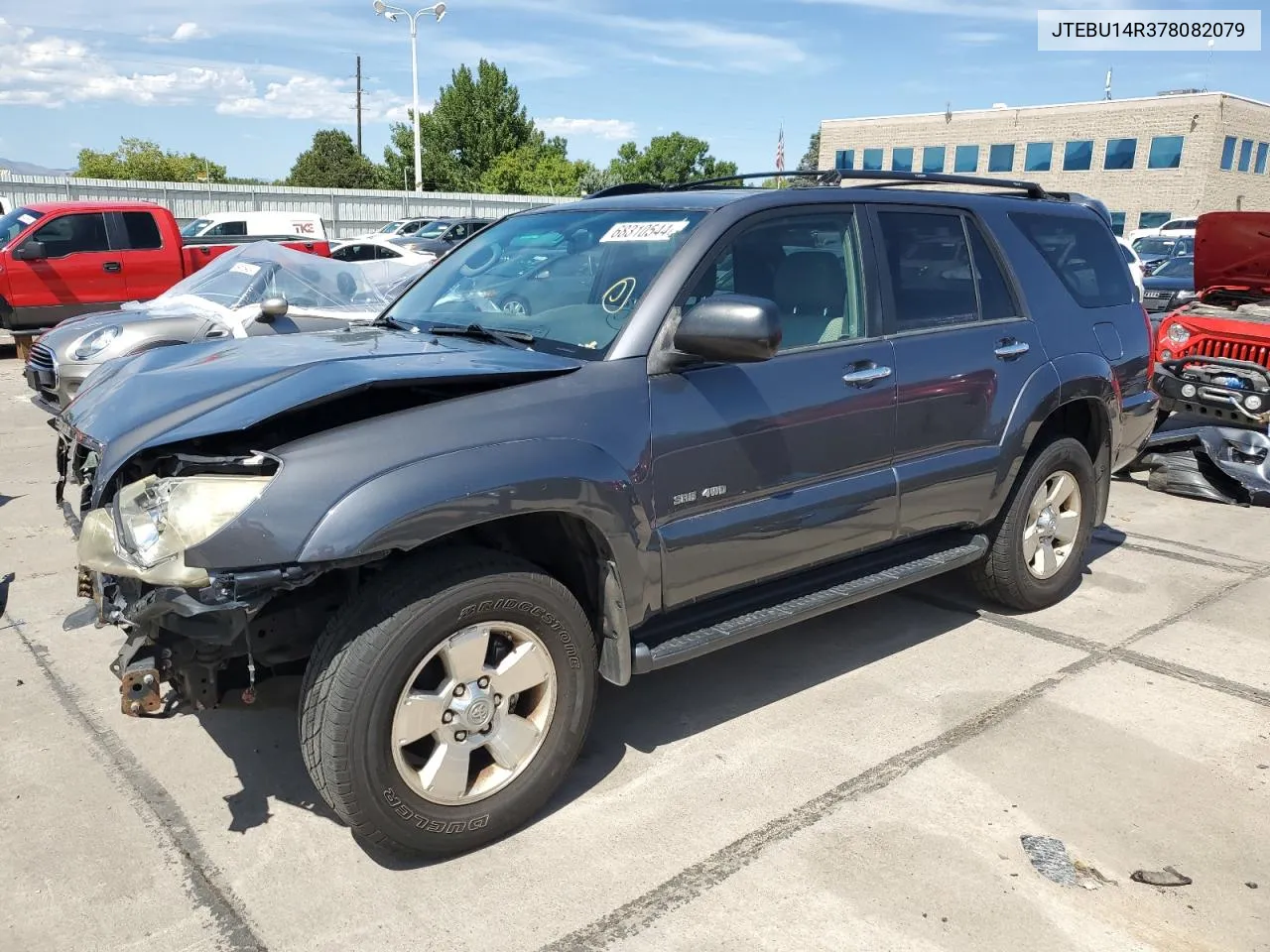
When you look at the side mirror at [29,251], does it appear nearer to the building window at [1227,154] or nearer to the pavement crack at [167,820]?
the pavement crack at [167,820]

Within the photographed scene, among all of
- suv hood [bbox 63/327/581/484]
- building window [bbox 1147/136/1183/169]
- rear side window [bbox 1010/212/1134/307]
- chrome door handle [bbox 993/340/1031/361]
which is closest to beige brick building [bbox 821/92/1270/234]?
building window [bbox 1147/136/1183/169]

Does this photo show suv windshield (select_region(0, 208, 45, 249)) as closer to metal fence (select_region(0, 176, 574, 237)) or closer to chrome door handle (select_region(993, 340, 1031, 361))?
metal fence (select_region(0, 176, 574, 237))

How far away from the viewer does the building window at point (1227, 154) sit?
44844 millimetres

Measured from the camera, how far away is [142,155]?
64750mm

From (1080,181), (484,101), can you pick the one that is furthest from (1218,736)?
(484,101)

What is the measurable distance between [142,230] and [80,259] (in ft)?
2.76

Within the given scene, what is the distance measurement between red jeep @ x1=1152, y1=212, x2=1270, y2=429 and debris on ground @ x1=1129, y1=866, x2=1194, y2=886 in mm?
5328

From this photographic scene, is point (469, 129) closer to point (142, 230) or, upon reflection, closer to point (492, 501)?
point (142, 230)

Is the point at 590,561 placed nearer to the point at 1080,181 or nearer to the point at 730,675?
the point at 730,675

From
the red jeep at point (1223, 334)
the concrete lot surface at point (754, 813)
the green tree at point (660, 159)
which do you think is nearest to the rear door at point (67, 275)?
the concrete lot surface at point (754, 813)

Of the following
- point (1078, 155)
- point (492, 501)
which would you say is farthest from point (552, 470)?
point (1078, 155)

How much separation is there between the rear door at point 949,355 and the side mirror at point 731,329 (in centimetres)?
102

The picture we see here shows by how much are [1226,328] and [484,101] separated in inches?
2125

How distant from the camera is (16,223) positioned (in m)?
13.3
